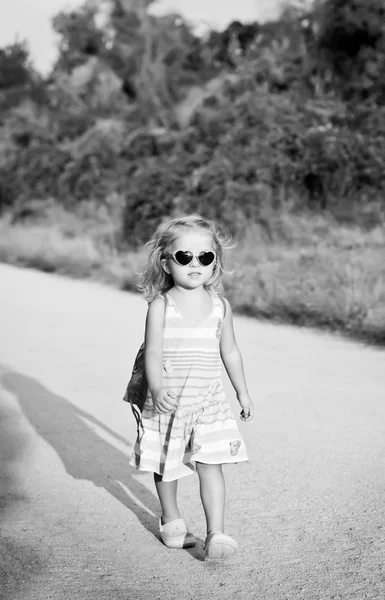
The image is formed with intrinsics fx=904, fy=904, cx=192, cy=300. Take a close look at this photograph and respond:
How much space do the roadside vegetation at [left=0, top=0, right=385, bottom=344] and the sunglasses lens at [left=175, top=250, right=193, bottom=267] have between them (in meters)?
5.13

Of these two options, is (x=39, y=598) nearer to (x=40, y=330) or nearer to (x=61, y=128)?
(x=40, y=330)

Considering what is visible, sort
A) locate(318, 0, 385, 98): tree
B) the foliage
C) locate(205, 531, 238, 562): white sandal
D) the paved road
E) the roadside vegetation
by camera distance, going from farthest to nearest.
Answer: locate(318, 0, 385, 98): tree < the foliage < the roadside vegetation < locate(205, 531, 238, 562): white sandal < the paved road

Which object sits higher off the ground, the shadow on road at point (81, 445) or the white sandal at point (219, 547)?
the white sandal at point (219, 547)

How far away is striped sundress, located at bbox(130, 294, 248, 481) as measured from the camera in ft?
11.6

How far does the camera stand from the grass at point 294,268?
9.27 metres

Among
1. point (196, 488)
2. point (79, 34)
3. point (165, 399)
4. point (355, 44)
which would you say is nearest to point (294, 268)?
point (196, 488)

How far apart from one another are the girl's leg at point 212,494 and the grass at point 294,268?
159cm

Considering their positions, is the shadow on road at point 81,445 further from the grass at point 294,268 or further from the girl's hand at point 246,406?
the grass at point 294,268

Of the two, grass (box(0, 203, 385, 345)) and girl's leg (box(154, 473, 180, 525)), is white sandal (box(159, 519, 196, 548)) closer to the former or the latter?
girl's leg (box(154, 473, 180, 525))

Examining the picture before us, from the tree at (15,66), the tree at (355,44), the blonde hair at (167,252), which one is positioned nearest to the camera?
the blonde hair at (167,252)

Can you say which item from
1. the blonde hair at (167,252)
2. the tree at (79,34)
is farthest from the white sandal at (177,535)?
the tree at (79,34)

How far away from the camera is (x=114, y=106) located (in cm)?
3256

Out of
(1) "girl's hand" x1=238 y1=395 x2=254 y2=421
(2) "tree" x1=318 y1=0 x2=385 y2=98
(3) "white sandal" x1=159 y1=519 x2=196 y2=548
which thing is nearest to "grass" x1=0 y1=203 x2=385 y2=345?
(1) "girl's hand" x1=238 y1=395 x2=254 y2=421

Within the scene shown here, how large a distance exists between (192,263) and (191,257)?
3 cm
